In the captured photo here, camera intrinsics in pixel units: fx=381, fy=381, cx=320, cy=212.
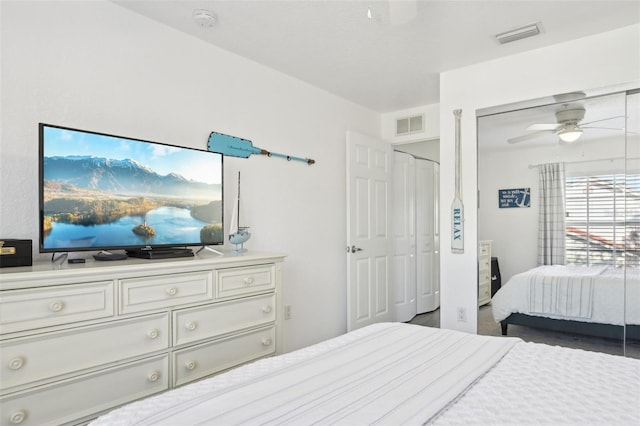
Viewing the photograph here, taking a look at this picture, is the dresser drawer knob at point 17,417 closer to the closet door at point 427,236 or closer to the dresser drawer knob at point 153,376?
the dresser drawer knob at point 153,376

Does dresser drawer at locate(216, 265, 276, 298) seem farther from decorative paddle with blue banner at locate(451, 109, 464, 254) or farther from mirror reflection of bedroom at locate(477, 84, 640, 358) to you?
mirror reflection of bedroom at locate(477, 84, 640, 358)

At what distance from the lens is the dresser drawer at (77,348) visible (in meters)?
1.53

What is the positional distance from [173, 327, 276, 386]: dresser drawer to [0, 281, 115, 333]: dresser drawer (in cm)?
52

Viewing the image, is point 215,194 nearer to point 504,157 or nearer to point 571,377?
point 571,377

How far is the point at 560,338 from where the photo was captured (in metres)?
2.94

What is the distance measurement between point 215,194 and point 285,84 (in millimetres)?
1442

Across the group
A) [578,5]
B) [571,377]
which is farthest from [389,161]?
[571,377]

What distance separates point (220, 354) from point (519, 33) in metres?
2.98

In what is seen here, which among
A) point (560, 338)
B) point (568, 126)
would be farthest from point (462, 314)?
point (568, 126)

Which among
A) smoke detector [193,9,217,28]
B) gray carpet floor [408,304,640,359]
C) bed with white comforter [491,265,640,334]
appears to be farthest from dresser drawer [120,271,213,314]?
bed with white comforter [491,265,640,334]

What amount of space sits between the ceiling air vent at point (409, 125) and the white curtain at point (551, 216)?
1.59 meters

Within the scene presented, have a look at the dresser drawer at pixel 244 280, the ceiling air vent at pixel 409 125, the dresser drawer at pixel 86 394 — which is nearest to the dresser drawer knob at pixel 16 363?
the dresser drawer at pixel 86 394

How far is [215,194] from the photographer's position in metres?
2.60

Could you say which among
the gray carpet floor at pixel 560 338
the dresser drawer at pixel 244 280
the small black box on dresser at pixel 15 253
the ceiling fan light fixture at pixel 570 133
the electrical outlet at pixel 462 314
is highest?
the ceiling fan light fixture at pixel 570 133
